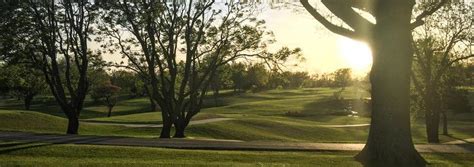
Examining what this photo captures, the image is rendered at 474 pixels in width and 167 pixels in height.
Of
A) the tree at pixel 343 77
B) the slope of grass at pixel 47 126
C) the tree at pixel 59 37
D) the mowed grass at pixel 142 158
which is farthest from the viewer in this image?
the tree at pixel 343 77

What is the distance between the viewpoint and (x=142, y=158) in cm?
1528

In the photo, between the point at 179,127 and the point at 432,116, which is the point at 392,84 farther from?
the point at 432,116

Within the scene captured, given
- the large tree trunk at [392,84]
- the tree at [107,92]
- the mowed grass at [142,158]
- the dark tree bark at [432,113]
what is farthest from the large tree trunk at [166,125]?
the tree at [107,92]

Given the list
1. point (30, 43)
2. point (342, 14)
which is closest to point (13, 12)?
point (30, 43)

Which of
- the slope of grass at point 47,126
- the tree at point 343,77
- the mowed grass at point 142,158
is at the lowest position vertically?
the slope of grass at point 47,126

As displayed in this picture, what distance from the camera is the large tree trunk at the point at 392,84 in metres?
13.4

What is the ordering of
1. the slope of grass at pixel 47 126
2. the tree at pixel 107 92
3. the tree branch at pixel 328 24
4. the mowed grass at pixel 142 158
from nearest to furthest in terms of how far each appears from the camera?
the mowed grass at pixel 142 158 → the tree branch at pixel 328 24 → the slope of grass at pixel 47 126 → the tree at pixel 107 92

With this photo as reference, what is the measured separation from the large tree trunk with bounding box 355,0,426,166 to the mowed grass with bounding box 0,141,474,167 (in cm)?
120

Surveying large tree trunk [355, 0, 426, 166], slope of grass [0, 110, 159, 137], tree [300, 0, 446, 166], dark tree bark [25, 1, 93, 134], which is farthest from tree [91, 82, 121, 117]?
large tree trunk [355, 0, 426, 166]

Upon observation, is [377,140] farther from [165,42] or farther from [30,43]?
[30,43]

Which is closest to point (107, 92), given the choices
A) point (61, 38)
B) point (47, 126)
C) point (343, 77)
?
point (47, 126)

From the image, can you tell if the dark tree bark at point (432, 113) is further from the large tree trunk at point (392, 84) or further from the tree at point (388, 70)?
the large tree trunk at point (392, 84)

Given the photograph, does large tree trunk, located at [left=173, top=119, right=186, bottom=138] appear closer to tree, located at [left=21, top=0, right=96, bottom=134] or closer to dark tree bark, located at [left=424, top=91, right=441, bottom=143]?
tree, located at [left=21, top=0, right=96, bottom=134]

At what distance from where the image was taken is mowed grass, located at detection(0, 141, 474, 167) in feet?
45.5
